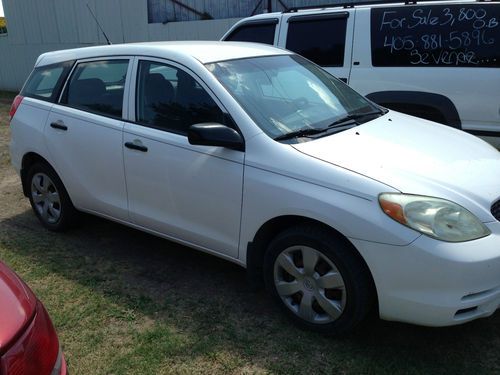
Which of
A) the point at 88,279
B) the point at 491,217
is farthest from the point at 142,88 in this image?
the point at 491,217

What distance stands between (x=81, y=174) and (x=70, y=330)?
1409mm

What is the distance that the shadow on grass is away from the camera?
9.36 ft

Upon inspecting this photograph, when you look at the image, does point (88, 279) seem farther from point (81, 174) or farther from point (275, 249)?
point (275, 249)

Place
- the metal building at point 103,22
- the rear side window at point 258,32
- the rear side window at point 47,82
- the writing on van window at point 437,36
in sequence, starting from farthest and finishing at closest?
1. the metal building at point 103,22
2. the rear side window at point 258,32
3. the writing on van window at point 437,36
4. the rear side window at point 47,82

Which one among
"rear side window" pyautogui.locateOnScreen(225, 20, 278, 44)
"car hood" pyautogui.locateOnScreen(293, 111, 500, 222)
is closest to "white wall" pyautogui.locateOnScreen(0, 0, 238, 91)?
A: "rear side window" pyautogui.locateOnScreen(225, 20, 278, 44)

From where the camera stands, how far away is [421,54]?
5.27 meters

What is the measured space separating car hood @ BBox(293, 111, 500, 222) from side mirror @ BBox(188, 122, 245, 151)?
1.19 ft


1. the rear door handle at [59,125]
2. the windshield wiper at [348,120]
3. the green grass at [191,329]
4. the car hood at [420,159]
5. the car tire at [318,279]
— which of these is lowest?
the green grass at [191,329]

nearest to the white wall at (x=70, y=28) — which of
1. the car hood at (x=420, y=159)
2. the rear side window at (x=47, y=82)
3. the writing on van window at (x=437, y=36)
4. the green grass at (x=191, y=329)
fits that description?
the writing on van window at (x=437, y=36)

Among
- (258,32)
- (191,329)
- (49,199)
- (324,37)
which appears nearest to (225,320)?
(191,329)

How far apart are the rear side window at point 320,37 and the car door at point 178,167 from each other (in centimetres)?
269

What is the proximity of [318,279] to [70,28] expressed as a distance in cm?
1372

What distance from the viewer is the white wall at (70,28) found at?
11977 millimetres

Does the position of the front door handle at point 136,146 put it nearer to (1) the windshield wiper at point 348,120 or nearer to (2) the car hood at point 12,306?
(1) the windshield wiper at point 348,120
